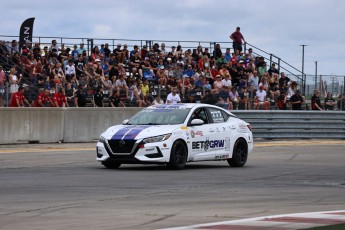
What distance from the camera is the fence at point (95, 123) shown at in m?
28.2

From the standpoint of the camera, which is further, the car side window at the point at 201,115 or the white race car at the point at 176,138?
the car side window at the point at 201,115

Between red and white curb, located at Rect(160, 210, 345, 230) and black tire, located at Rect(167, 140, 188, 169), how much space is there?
8.21 m

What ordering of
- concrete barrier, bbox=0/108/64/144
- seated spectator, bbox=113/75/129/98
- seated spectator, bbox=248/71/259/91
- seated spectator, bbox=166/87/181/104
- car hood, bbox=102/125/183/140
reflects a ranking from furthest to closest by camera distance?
seated spectator, bbox=248/71/259/91, seated spectator, bbox=113/75/129/98, seated spectator, bbox=166/87/181/104, concrete barrier, bbox=0/108/64/144, car hood, bbox=102/125/183/140

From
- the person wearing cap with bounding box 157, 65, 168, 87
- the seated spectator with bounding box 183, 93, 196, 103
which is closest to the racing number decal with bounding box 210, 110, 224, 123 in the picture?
the seated spectator with bounding box 183, 93, 196, 103

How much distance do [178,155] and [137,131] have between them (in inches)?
40.9

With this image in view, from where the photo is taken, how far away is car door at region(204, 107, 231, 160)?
21038 mm

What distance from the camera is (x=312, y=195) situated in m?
14.7

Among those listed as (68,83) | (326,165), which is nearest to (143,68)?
(68,83)

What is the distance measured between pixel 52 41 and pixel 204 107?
15785mm

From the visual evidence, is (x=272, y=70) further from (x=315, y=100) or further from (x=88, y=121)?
(x=88, y=121)

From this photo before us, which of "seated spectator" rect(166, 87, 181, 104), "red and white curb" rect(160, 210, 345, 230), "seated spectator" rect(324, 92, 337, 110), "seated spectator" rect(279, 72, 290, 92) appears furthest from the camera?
"seated spectator" rect(279, 72, 290, 92)

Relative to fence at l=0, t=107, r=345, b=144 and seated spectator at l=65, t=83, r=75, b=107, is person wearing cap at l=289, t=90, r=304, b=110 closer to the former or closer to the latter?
fence at l=0, t=107, r=345, b=144

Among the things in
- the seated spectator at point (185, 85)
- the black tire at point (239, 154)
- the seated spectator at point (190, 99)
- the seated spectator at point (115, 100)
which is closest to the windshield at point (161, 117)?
the black tire at point (239, 154)

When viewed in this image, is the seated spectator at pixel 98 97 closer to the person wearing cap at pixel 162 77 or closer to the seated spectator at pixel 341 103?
the person wearing cap at pixel 162 77
